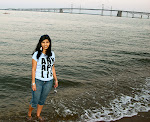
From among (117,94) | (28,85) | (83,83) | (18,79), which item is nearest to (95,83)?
(83,83)

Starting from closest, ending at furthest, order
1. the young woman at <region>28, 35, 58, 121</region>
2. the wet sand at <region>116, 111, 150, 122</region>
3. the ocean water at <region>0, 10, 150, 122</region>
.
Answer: the young woman at <region>28, 35, 58, 121</region>
the wet sand at <region>116, 111, 150, 122</region>
the ocean water at <region>0, 10, 150, 122</region>

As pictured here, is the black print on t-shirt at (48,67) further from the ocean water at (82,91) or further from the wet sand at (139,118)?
the wet sand at (139,118)

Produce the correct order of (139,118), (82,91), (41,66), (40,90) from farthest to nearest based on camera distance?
(82,91)
(139,118)
(40,90)
(41,66)

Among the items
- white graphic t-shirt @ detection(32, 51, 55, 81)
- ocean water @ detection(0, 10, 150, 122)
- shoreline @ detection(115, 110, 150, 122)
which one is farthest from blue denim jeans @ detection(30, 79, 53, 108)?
shoreline @ detection(115, 110, 150, 122)

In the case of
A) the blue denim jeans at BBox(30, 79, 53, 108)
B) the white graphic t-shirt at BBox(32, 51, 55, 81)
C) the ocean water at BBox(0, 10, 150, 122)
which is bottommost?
the ocean water at BBox(0, 10, 150, 122)

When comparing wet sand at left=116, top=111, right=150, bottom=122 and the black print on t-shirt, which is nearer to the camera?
the black print on t-shirt

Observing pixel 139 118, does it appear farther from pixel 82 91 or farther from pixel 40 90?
pixel 40 90

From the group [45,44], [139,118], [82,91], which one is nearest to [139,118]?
[139,118]

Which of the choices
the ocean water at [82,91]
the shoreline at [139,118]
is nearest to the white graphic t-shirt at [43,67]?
the ocean water at [82,91]

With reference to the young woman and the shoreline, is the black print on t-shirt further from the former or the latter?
the shoreline

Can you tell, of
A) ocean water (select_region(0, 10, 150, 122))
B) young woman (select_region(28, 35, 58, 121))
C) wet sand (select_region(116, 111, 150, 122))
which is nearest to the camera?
young woman (select_region(28, 35, 58, 121))

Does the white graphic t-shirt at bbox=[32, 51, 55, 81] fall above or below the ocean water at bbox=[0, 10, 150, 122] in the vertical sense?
above

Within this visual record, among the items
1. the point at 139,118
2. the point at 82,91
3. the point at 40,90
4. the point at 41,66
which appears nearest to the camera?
the point at 41,66

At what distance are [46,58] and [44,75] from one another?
372 millimetres
